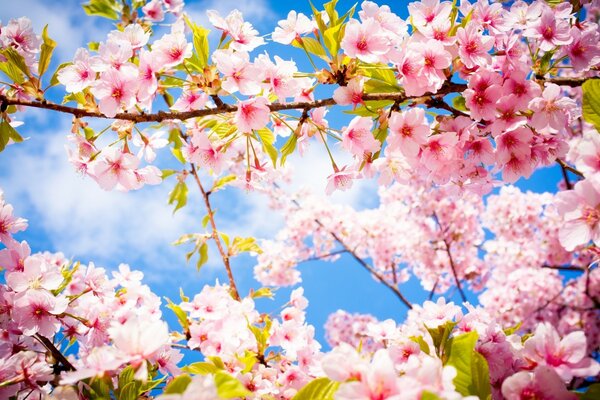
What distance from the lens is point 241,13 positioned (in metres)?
1.59

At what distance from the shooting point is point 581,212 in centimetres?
105

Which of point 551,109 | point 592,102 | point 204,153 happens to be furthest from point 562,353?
point 204,153

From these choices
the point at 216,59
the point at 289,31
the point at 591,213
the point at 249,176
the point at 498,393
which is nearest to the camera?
the point at 591,213

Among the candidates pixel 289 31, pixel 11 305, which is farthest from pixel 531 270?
pixel 11 305

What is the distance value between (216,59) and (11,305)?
4.33 feet

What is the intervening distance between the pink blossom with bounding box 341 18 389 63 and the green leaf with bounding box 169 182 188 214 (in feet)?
6.92

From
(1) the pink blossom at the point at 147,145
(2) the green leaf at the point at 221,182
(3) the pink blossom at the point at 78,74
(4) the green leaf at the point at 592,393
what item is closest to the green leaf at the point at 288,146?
(1) the pink blossom at the point at 147,145

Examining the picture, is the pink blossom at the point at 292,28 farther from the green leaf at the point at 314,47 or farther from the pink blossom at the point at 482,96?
the pink blossom at the point at 482,96

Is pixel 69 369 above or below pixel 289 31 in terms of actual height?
below

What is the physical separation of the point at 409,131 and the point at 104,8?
284cm

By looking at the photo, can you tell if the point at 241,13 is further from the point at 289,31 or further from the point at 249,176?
the point at 249,176

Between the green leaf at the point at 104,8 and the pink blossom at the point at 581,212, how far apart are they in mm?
3386

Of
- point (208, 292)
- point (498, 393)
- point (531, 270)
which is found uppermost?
point (531, 270)

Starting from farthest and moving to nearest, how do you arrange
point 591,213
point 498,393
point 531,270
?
point 531,270 < point 498,393 < point 591,213
